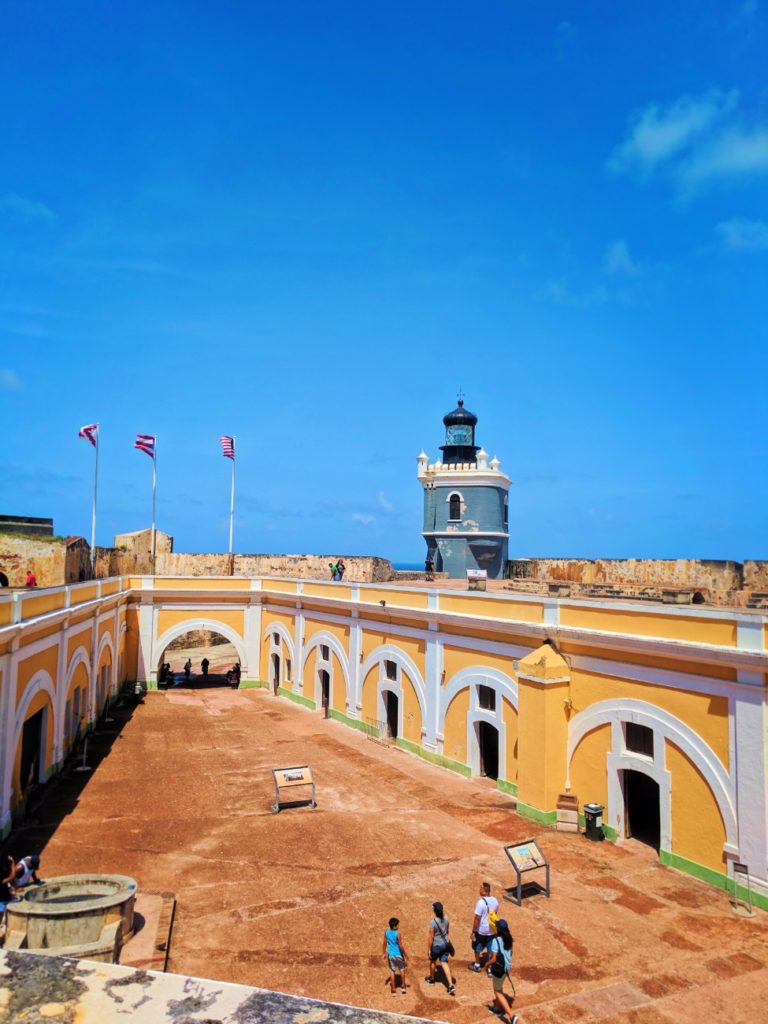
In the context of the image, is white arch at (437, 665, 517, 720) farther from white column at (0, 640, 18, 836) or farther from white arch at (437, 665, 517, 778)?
white column at (0, 640, 18, 836)

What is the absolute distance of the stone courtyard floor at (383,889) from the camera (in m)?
8.70

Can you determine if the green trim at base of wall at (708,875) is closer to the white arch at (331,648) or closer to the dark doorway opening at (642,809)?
the dark doorway opening at (642,809)

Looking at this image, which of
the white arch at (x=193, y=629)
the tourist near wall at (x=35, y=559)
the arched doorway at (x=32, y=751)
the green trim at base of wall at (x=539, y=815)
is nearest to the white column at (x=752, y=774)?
the green trim at base of wall at (x=539, y=815)

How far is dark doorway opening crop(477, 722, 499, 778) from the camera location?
17.9 metres

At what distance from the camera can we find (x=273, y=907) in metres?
10.7

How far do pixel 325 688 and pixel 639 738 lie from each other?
48.8 ft

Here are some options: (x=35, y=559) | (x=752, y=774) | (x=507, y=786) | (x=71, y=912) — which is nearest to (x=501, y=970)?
(x=71, y=912)

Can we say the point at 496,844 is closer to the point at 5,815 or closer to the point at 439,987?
the point at 439,987

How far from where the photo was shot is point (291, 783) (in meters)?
15.1

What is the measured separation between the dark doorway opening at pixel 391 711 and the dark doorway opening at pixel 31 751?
9.78 meters

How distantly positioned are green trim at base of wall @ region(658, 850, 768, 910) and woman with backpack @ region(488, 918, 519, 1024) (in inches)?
186

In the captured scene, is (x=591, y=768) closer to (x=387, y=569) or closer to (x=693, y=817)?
(x=693, y=817)

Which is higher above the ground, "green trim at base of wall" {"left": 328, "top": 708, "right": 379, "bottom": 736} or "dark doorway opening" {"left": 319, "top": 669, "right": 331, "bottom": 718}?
"dark doorway opening" {"left": 319, "top": 669, "right": 331, "bottom": 718}

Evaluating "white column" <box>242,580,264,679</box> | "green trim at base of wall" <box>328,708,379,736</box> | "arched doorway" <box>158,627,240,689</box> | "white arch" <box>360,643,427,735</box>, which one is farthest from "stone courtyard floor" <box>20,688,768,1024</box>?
"arched doorway" <box>158,627,240,689</box>
